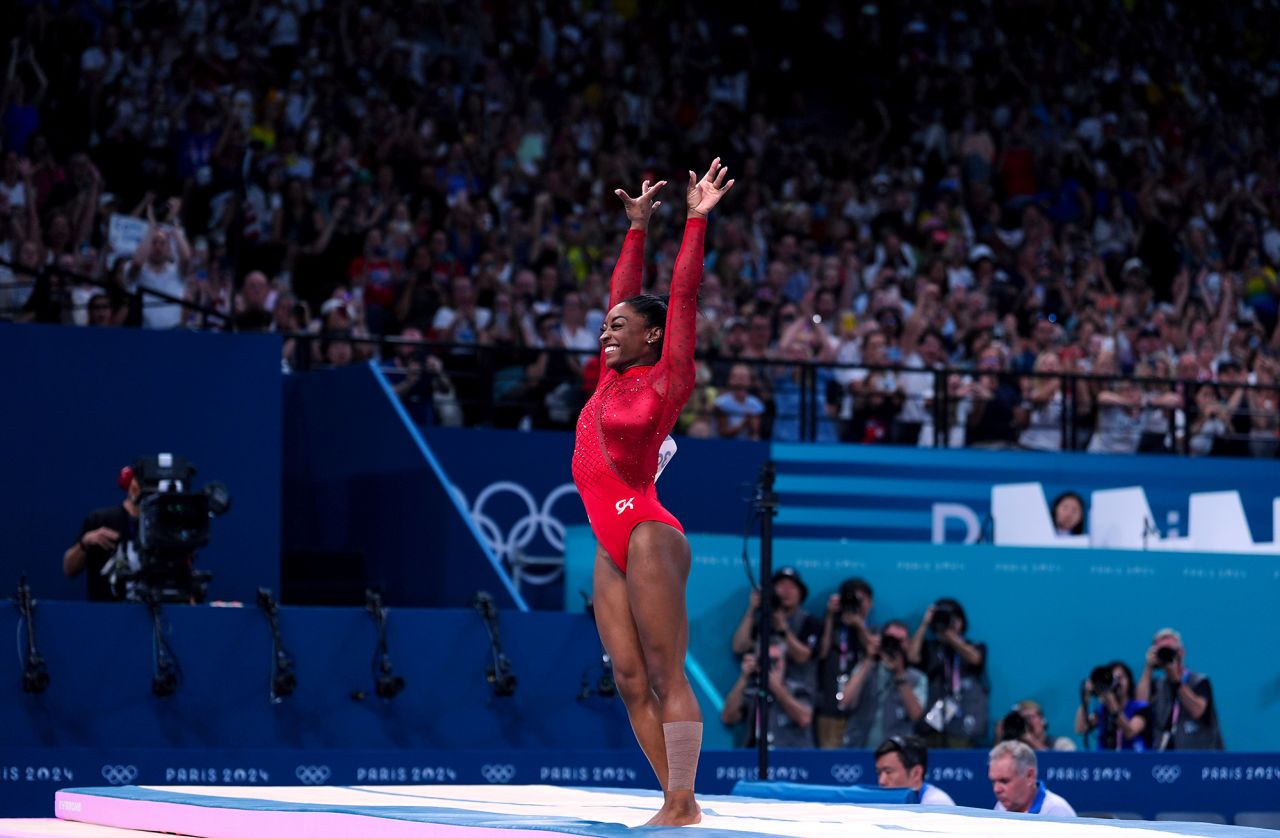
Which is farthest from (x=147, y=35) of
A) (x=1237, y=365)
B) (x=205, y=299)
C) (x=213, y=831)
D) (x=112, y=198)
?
(x=213, y=831)

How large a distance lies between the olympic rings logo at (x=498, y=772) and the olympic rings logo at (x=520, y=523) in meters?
2.74

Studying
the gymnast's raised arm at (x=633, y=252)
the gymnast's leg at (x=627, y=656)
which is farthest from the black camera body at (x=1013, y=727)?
the gymnast's raised arm at (x=633, y=252)

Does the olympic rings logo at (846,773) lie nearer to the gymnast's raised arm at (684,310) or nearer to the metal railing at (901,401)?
the metal railing at (901,401)

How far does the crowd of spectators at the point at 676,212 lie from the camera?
11984 mm

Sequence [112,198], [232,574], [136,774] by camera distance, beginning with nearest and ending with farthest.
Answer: [136,774]
[232,574]
[112,198]

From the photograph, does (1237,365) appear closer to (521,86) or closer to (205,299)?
(521,86)

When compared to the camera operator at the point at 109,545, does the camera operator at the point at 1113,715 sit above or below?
below

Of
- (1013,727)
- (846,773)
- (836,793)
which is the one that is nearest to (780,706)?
(846,773)

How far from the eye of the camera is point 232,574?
32.2 ft

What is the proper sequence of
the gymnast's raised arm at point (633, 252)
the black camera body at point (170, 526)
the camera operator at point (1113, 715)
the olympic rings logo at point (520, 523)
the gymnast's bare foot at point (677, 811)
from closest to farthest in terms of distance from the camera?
the gymnast's bare foot at point (677, 811)
the gymnast's raised arm at point (633, 252)
the black camera body at point (170, 526)
the camera operator at point (1113, 715)
the olympic rings logo at point (520, 523)

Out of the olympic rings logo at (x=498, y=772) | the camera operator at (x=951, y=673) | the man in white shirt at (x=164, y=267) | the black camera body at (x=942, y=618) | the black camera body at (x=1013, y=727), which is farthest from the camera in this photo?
the man in white shirt at (x=164, y=267)

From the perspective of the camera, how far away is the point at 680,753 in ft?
16.2

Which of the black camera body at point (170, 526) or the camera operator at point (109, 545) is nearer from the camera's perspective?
the black camera body at point (170, 526)

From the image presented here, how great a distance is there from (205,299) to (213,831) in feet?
20.1
